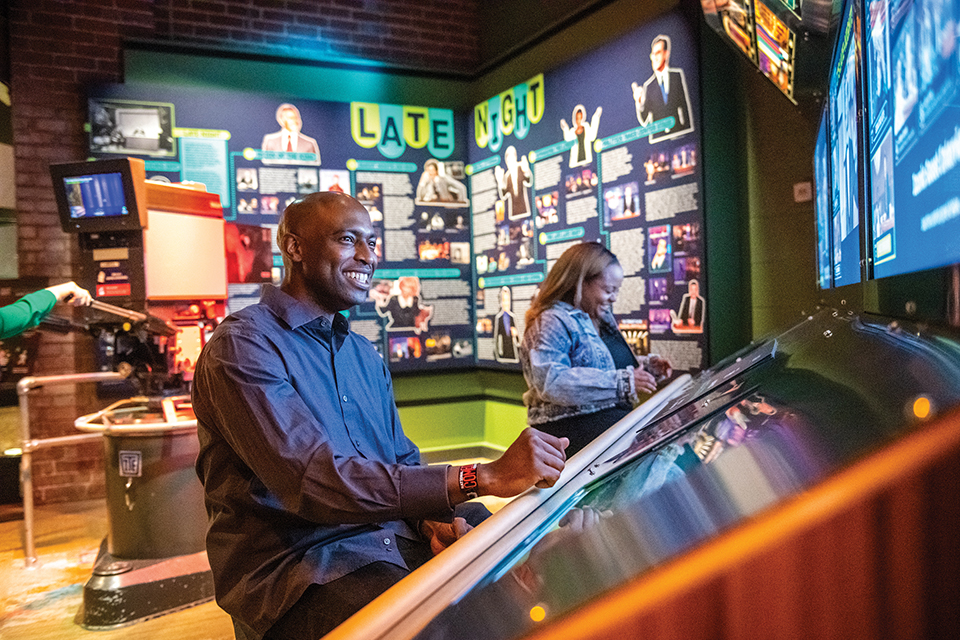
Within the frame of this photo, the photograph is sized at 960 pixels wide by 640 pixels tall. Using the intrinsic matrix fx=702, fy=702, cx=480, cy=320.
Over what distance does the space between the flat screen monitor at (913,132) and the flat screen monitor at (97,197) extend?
2920mm

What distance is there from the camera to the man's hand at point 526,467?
3.23 feet

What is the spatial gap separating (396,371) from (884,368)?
497 cm

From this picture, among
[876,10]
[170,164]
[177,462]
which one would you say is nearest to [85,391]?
[170,164]

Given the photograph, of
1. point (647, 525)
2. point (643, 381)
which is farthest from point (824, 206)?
point (647, 525)

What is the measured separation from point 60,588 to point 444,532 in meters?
2.77

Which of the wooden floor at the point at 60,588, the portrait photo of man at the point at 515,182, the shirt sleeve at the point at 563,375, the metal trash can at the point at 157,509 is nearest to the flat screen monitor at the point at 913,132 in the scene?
the shirt sleeve at the point at 563,375

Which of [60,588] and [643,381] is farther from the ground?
[643,381]

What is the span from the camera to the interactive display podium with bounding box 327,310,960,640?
38 centimetres

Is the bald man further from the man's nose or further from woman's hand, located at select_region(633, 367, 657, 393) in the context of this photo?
woman's hand, located at select_region(633, 367, 657, 393)

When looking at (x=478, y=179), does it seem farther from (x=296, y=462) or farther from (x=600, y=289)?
(x=296, y=462)

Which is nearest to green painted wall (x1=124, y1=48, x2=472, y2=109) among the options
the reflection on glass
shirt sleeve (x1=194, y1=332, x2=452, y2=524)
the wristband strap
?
shirt sleeve (x1=194, y1=332, x2=452, y2=524)

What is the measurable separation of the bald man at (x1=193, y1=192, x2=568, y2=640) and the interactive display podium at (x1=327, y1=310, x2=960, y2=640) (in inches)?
13.2

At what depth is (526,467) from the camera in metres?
1.01

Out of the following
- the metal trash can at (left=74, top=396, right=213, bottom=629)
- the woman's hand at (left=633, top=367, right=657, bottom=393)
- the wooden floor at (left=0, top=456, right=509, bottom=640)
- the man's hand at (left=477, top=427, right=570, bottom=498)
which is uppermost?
the man's hand at (left=477, top=427, right=570, bottom=498)
